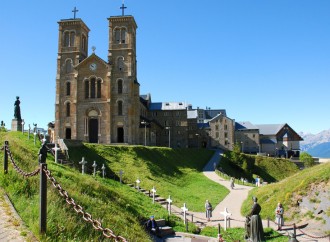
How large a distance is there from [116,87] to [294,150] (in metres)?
68.0

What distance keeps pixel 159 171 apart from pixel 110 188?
58.6 feet

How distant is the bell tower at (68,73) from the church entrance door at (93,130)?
244 centimetres

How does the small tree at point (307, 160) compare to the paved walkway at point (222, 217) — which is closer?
the paved walkway at point (222, 217)

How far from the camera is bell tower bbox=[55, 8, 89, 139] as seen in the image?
53.1 m

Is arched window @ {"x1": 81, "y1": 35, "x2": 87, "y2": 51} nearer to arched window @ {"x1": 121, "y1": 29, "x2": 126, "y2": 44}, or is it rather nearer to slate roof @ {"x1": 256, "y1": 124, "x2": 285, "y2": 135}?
arched window @ {"x1": 121, "y1": 29, "x2": 126, "y2": 44}

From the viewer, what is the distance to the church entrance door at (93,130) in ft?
175

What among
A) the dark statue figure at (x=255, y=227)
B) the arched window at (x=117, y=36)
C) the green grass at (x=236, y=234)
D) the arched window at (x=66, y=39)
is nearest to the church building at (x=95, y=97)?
the arched window at (x=66, y=39)

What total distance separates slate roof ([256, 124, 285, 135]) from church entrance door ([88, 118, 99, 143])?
63.1 metres

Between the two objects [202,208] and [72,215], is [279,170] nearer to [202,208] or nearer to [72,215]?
[202,208]

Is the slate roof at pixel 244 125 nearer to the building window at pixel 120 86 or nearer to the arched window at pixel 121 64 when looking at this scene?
the arched window at pixel 121 64

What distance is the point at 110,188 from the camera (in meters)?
23.5

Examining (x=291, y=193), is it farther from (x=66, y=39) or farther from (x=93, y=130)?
(x=66, y=39)

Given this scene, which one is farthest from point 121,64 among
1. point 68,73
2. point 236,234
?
point 236,234

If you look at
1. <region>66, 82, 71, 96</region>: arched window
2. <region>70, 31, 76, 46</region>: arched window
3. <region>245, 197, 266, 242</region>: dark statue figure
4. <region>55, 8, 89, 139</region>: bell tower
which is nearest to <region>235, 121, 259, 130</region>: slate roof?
<region>55, 8, 89, 139</region>: bell tower
